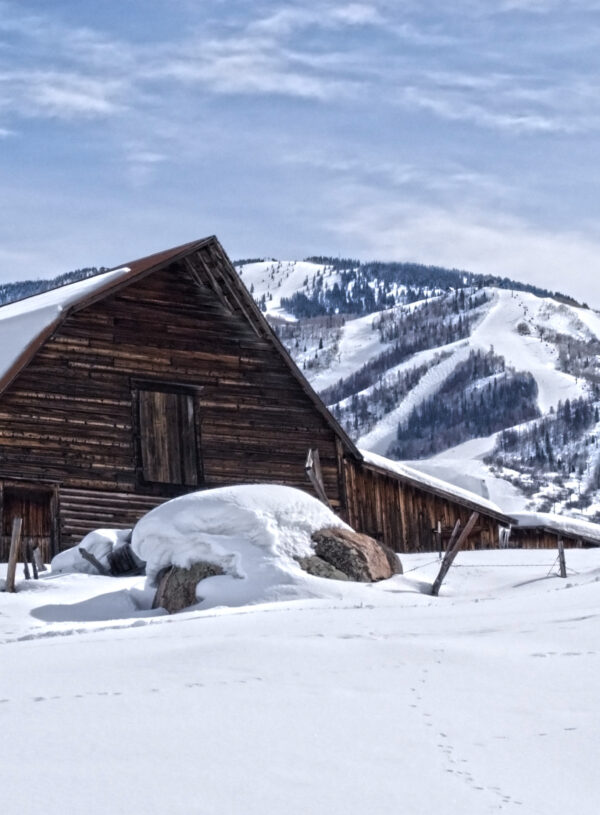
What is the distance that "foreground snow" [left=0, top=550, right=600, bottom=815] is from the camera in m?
6.22

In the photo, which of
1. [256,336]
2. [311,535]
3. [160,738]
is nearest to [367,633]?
[160,738]

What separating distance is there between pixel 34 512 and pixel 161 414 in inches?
151

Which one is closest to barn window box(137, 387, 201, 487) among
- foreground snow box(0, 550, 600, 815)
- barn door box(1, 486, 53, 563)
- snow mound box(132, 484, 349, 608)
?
barn door box(1, 486, 53, 563)

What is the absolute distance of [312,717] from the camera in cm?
791

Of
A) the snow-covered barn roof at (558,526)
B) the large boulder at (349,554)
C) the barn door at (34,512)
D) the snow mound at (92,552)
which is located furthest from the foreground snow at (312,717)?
the snow-covered barn roof at (558,526)

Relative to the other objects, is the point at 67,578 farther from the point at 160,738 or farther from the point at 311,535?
the point at 160,738

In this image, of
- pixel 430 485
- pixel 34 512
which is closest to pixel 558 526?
pixel 430 485

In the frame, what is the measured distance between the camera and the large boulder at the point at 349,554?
20078mm

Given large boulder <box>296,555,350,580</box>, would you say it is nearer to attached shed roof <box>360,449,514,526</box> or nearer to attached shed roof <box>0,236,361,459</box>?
attached shed roof <box>0,236,361,459</box>

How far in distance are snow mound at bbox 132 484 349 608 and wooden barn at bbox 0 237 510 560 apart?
5.95 m

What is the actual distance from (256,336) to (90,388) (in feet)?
15.6

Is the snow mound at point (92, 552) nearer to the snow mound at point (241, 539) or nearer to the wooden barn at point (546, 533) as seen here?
the snow mound at point (241, 539)

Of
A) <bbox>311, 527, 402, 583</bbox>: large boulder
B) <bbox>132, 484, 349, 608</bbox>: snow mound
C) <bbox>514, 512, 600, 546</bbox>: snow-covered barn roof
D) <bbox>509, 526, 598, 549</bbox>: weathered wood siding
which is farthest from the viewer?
<bbox>514, 512, 600, 546</bbox>: snow-covered barn roof

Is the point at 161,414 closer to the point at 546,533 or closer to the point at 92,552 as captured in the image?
the point at 92,552
